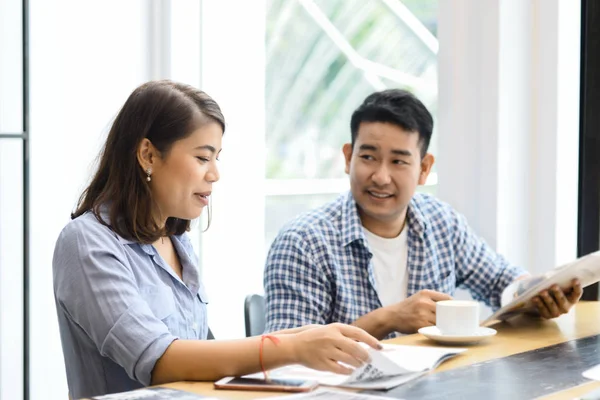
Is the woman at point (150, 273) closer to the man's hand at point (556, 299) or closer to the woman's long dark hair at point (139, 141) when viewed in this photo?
the woman's long dark hair at point (139, 141)

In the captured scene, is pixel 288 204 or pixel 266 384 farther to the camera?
pixel 288 204

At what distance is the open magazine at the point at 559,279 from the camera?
173 cm

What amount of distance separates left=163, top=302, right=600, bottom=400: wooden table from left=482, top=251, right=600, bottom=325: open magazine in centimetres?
5

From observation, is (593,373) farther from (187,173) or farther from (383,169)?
(383,169)

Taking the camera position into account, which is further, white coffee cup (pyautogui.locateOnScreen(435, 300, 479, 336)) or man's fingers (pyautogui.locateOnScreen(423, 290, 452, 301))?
man's fingers (pyautogui.locateOnScreen(423, 290, 452, 301))

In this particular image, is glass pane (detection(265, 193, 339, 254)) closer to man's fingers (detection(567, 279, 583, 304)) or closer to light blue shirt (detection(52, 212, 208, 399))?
man's fingers (detection(567, 279, 583, 304))

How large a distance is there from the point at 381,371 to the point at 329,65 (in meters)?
6.26

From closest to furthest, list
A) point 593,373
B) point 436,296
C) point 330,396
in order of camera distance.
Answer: point 330,396 → point 593,373 → point 436,296

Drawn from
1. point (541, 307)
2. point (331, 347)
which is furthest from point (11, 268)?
point (541, 307)

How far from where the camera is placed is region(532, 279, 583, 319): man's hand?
6.06 ft

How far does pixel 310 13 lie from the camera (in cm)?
686

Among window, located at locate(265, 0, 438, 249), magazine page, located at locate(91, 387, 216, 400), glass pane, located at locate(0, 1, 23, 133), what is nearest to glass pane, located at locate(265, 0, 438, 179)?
window, located at locate(265, 0, 438, 249)

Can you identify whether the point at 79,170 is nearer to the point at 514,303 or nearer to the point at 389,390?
the point at 514,303

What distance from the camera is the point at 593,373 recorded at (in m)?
1.31
